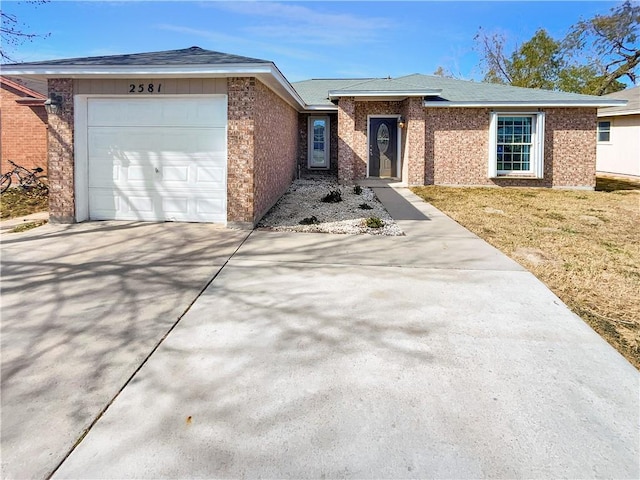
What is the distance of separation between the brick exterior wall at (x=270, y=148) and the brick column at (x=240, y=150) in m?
0.18

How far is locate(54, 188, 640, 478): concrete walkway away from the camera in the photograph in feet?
7.59

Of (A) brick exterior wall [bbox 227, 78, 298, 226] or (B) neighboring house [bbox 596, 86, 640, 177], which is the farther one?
(B) neighboring house [bbox 596, 86, 640, 177]

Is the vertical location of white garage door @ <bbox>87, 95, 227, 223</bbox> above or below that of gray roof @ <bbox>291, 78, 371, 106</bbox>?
below

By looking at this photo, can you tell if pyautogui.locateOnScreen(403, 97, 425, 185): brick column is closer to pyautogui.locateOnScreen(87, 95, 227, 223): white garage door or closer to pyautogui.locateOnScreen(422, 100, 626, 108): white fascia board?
pyautogui.locateOnScreen(422, 100, 626, 108): white fascia board

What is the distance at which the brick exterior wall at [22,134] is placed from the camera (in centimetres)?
1486

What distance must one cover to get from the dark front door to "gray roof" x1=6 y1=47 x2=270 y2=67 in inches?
349

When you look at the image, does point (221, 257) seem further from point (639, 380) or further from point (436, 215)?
point (436, 215)

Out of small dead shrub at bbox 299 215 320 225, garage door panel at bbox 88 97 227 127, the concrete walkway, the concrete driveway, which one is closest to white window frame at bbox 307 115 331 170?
small dead shrub at bbox 299 215 320 225

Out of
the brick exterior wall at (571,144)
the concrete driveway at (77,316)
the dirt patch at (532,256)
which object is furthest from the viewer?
the brick exterior wall at (571,144)

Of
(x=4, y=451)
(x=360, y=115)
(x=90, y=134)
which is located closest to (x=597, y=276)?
(x=4, y=451)

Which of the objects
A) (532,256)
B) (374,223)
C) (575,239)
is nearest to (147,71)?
(374,223)

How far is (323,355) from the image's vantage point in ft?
11.3

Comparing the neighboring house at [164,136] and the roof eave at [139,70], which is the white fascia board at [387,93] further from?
the roof eave at [139,70]

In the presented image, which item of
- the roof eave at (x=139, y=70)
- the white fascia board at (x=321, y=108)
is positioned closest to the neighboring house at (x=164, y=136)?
the roof eave at (x=139, y=70)
